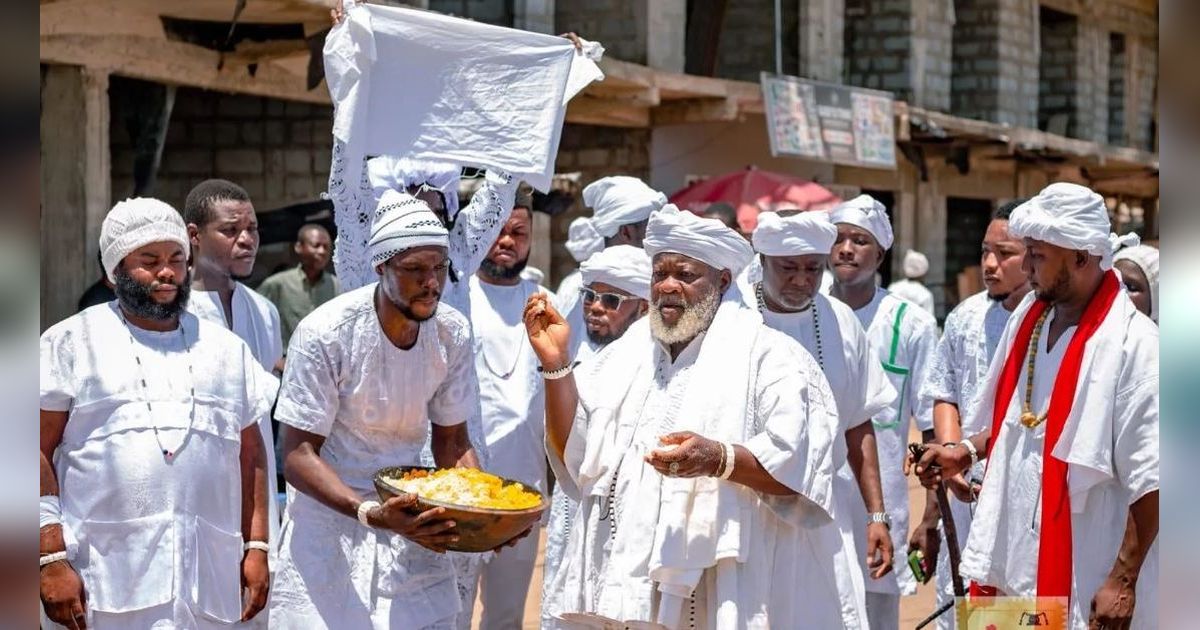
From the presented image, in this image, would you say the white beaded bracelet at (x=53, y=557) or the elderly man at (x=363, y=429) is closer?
the white beaded bracelet at (x=53, y=557)

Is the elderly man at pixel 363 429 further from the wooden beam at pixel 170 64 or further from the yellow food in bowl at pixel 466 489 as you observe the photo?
the wooden beam at pixel 170 64

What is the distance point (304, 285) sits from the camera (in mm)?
10414

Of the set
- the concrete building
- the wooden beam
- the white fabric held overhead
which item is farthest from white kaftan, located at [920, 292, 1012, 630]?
the wooden beam

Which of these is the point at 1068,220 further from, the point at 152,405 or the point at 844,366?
A: the point at 152,405

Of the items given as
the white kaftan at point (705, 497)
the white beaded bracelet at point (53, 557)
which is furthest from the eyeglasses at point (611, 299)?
the white beaded bracelet at point (53, 557)

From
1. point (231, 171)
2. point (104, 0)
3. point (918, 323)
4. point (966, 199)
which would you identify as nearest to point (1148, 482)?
point (918, 323)

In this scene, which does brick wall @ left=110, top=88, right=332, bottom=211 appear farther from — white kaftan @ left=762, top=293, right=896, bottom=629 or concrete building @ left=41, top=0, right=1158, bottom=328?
white kaftan @ left=762, top=293, right=896, bottom=629

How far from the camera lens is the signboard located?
16.6 metres

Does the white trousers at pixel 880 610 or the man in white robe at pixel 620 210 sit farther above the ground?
the man in white robe at pixel 620 210

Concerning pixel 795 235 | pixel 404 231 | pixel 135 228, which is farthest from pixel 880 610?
pixel 135 228

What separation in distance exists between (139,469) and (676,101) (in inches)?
505

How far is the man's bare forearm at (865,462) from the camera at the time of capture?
5625 millimetres

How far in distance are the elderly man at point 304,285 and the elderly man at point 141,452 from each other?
5.67m
